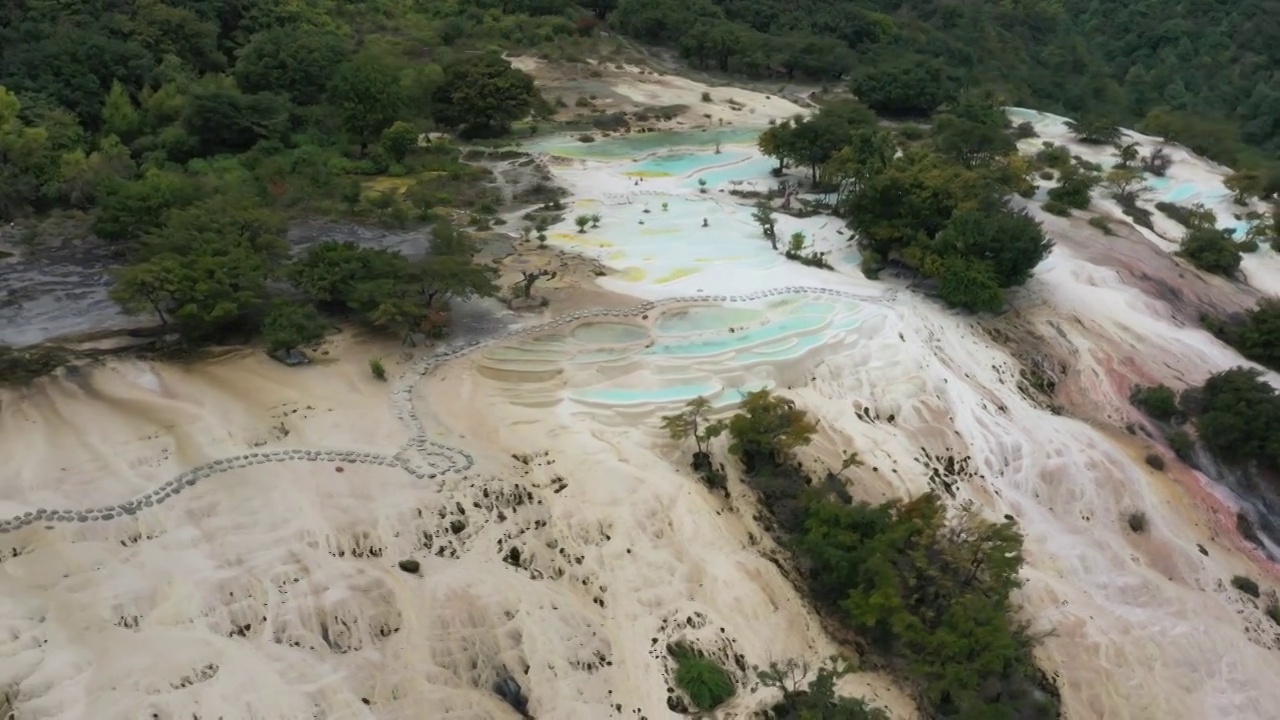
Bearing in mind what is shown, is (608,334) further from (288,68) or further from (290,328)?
(288,68)

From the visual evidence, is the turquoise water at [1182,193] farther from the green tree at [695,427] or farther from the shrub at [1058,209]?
the green tree at [695,427]

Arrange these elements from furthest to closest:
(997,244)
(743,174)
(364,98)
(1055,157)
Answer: (1055,157), (743,174), (364,98), (997,244)

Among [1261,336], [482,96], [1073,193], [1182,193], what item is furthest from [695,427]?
[1182,193]

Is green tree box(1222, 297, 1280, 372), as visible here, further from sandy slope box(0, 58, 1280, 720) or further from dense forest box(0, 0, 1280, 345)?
sandy slope box(0, 58, 1280, 720)

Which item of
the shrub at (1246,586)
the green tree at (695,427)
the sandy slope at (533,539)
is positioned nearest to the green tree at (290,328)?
the sandy slope at (533,539)

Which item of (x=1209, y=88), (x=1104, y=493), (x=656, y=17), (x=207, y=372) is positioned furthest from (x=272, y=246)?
(x=1209, y=88)

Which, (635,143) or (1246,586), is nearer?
(1246,586)

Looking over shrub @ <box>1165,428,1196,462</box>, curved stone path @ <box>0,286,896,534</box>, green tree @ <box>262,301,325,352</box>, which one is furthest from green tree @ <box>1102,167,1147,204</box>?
green tree @ <box>262,301,325,352</box>
